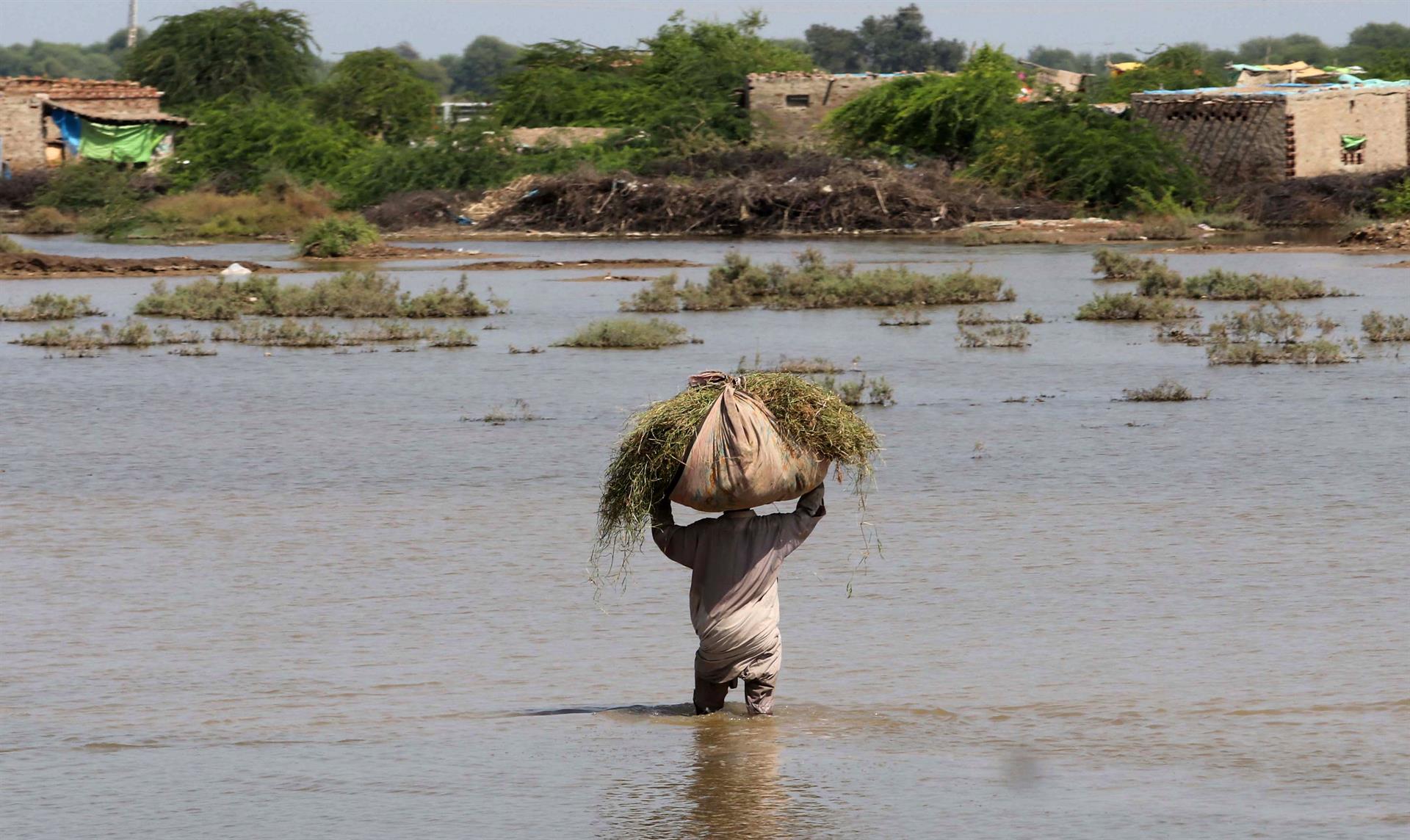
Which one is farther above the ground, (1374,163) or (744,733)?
(1374,163)

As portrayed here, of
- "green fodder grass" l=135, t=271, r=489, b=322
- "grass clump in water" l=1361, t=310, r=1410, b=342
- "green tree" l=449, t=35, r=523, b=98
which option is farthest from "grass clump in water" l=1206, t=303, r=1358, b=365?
"green tree" l=449, t=35, r=523, b=98

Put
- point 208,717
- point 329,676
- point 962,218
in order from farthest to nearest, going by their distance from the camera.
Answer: point 962,218
point 329,676
point 208,717

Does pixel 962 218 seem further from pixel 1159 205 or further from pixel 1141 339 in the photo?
pixel 1141 339

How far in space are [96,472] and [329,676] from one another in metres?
5.82

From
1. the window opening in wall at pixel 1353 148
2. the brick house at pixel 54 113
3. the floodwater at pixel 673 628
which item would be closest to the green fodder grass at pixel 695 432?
the floodwater at pixel 673 628

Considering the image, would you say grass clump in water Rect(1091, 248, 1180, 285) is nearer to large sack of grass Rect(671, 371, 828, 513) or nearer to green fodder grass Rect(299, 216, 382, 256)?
green fodder grass Rect(299, 216, 382, 256)

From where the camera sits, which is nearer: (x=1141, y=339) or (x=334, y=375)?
(x=334, y=375)

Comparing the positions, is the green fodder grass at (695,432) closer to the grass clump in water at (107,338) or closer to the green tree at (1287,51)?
the grass clump in water at (107,338)

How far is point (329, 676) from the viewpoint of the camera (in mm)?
7410

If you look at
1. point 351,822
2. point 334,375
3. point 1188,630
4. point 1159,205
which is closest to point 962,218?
point 1159,205

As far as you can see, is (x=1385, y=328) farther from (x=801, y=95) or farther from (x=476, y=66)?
(x=476, y=66)

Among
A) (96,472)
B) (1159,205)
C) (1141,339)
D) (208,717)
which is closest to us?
(208,717)

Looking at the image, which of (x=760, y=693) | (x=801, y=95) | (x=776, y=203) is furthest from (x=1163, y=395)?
(x=801, y=95)

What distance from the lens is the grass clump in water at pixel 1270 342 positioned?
17.2m
